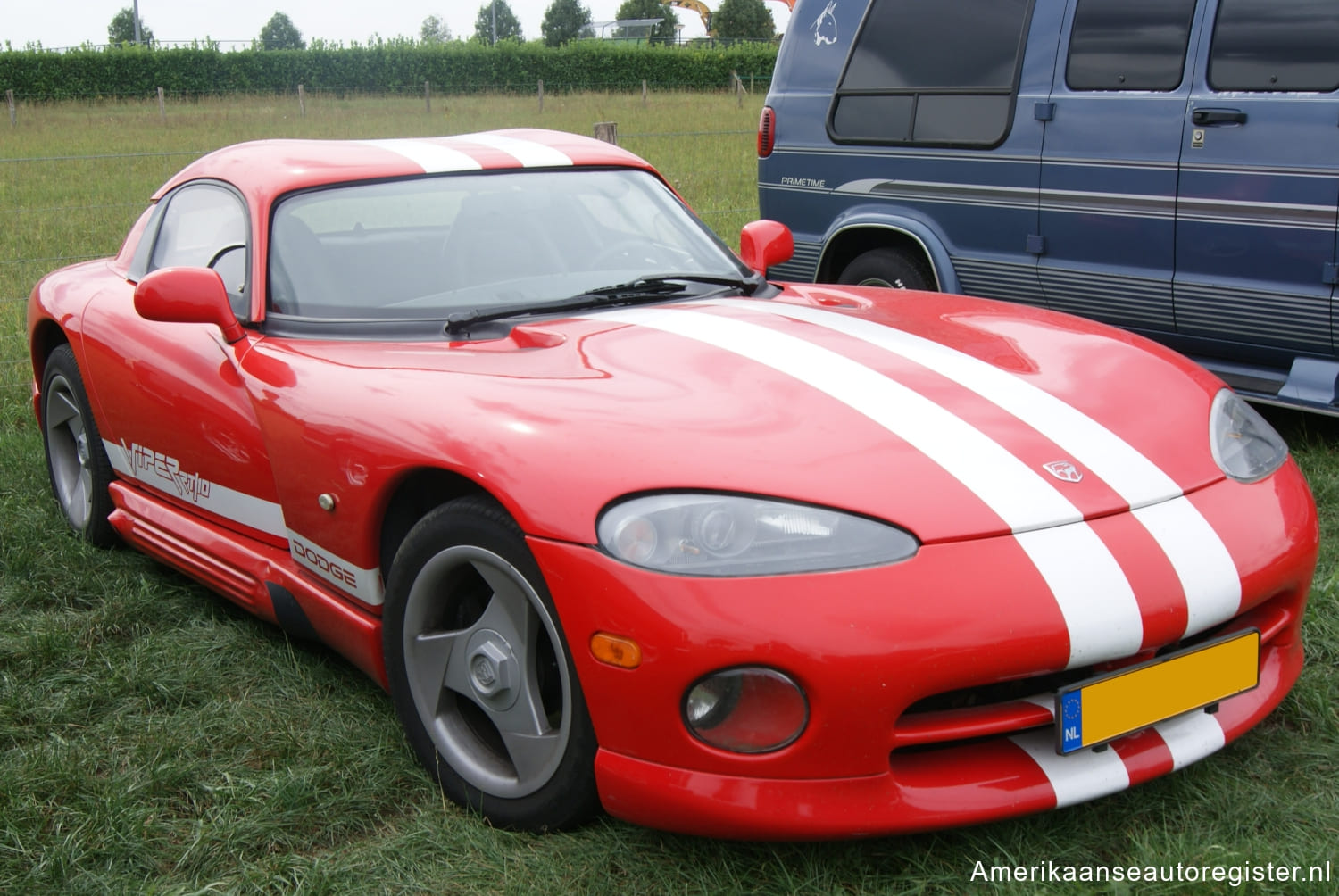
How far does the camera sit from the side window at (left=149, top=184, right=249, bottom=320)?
3.26m

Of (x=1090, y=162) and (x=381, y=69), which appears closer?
(x=1090, y=162)

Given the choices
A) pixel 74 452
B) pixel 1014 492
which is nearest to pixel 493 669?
pixel 1014 492

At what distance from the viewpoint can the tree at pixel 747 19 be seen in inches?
2795

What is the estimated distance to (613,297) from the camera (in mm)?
2965

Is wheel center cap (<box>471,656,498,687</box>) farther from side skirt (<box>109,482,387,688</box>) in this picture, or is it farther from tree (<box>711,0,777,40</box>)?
tree (<box>711,0,777,40</box>)

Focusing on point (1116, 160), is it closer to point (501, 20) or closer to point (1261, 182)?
point (1261, 182)

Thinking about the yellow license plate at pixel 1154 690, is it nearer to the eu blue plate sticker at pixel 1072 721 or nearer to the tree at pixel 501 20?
the eu blue plate sticker at pixel 1072 721

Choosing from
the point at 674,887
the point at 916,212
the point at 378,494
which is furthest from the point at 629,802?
the point at 916,212

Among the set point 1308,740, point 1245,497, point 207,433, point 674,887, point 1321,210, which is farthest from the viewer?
point 1321,210

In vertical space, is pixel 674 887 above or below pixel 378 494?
below

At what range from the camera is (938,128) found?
5227 millimetres

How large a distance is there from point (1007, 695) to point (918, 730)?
19cm

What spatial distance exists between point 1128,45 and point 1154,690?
3.35 m

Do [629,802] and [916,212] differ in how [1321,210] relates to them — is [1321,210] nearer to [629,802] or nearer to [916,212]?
[916,212]
